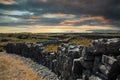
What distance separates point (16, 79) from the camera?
4591 cm

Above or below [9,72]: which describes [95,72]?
above

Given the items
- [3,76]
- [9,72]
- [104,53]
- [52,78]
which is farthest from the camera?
[9,72]

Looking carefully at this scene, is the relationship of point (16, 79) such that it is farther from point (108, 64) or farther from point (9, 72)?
point (108, 64)

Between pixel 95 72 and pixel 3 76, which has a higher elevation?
pixel 95 72

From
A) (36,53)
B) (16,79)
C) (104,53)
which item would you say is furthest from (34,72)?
(104,53)

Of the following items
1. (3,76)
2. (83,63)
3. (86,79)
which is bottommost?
(3,76)

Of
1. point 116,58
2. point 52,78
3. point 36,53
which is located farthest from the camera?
point 36,53

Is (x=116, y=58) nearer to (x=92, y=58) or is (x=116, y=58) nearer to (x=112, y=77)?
(x=112, y=77)

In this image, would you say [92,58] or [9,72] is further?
[9,72]

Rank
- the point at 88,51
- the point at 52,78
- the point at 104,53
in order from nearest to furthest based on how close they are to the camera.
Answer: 1. the point at 104,53
2. the point at 88,51
3. the point at 52,78

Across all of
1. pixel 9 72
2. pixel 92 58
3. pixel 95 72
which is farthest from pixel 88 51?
pixel 9 72

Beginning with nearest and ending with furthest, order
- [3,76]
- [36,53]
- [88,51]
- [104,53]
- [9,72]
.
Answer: [104,53]
[88,51]
[3,76]
[9,72]
[36,53]

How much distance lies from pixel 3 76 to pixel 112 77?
32.0m

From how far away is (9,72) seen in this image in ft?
174
